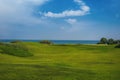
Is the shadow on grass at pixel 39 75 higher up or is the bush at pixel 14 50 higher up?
the bush at pixel 14 50

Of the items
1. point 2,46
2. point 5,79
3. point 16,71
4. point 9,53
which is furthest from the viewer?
point 2,46

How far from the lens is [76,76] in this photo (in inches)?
1024

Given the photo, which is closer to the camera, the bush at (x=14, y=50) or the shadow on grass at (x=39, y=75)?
the shadow on grass at (x=39, y=75)

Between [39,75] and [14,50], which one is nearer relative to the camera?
[39,75]

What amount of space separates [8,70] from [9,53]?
69.4ft

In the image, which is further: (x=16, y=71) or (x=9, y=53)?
(x=9, y=53)

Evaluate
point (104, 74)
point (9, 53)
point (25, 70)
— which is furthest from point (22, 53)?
point (104, 74)

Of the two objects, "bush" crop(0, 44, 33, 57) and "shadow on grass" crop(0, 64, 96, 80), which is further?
"bush" crop(0, 44, 33, 57)

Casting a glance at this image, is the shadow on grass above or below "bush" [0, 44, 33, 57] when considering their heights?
below

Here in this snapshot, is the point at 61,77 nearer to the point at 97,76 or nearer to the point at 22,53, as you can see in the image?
the point at 97,76

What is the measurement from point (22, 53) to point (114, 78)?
89.2ft

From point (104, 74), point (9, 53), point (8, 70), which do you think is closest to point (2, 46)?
point (9, 53)

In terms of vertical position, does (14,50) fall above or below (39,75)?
above

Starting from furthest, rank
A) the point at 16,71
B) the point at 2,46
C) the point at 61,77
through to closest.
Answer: the point at 2,46, the point at 16,71, the point at 61,77
